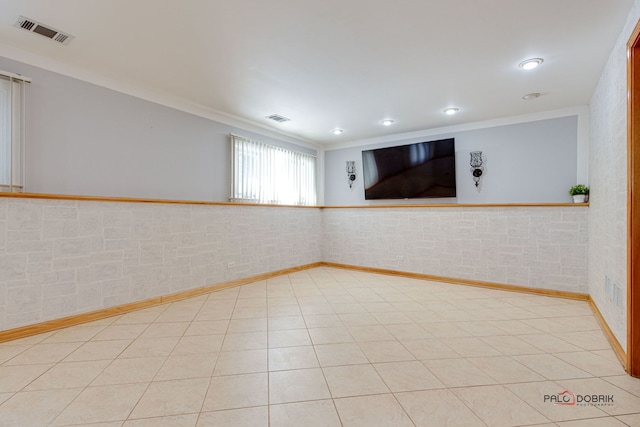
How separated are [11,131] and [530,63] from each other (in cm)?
455


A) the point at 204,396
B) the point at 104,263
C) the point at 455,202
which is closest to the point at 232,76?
the point at 104,263

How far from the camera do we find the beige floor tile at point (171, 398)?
145cm

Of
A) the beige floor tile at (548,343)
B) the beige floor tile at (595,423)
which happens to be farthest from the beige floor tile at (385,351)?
the beige floor tile at (548,343)

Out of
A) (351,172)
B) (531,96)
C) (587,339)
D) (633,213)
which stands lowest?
(587,339)

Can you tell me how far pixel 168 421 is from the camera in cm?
138

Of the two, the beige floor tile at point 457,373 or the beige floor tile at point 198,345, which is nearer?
the beige floor tile at point 457,373

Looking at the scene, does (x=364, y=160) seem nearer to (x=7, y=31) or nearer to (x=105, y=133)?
(x=105, y=133)

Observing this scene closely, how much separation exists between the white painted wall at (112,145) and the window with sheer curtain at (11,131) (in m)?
0.06

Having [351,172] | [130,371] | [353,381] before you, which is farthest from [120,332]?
[351,172]

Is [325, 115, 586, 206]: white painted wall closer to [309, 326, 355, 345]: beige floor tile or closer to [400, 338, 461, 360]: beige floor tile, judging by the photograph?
[400, 338, 461, 360]: beige floor tile

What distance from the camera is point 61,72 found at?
2729 millimetres

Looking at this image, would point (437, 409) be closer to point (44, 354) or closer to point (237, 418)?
point (237, 418)

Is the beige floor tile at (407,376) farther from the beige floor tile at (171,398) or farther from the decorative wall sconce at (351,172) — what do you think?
the decorative wall sconce at (351,172)

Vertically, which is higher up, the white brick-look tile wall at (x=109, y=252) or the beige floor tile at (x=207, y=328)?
the white brick-look tile wall at (x=109, y=252)
